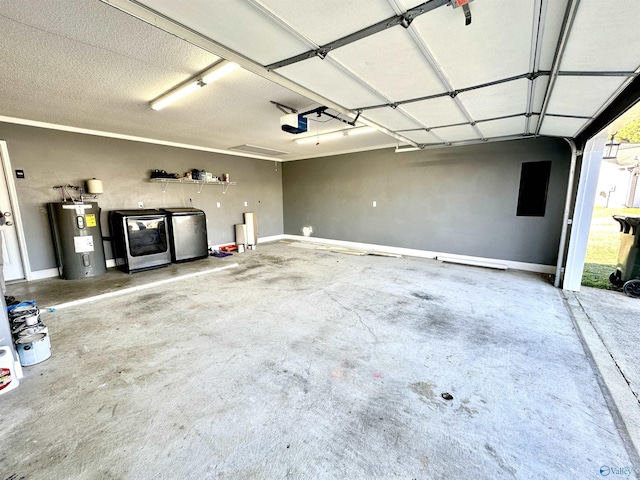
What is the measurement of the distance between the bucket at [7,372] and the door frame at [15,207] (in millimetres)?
3630

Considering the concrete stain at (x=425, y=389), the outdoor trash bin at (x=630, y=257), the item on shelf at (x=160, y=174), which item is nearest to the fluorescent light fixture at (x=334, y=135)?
the item on shelf at (x=160, y=174)

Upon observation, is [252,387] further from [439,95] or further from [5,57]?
[5,57]

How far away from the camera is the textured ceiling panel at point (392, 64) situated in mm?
1790

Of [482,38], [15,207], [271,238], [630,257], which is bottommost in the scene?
[271,238]

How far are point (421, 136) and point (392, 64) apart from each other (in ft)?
9.37

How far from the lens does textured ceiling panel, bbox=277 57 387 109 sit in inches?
85.0

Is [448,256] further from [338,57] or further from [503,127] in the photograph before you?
[338,57]

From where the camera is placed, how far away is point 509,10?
1.46 meters

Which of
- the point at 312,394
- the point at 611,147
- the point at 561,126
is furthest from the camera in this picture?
the point at 611,147

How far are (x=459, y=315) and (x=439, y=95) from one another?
254 centimetres


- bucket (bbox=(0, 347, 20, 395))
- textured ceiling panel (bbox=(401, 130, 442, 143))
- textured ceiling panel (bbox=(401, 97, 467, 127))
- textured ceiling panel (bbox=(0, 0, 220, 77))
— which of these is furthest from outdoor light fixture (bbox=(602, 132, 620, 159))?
bucket (bbox=(0, 347, 20, 395))

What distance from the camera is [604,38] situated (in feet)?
5.05

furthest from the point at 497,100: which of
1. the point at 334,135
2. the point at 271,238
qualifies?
the point at 271,238

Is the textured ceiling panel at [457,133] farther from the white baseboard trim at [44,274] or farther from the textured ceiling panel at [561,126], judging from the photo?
the white baseboard trim at [44,274]
